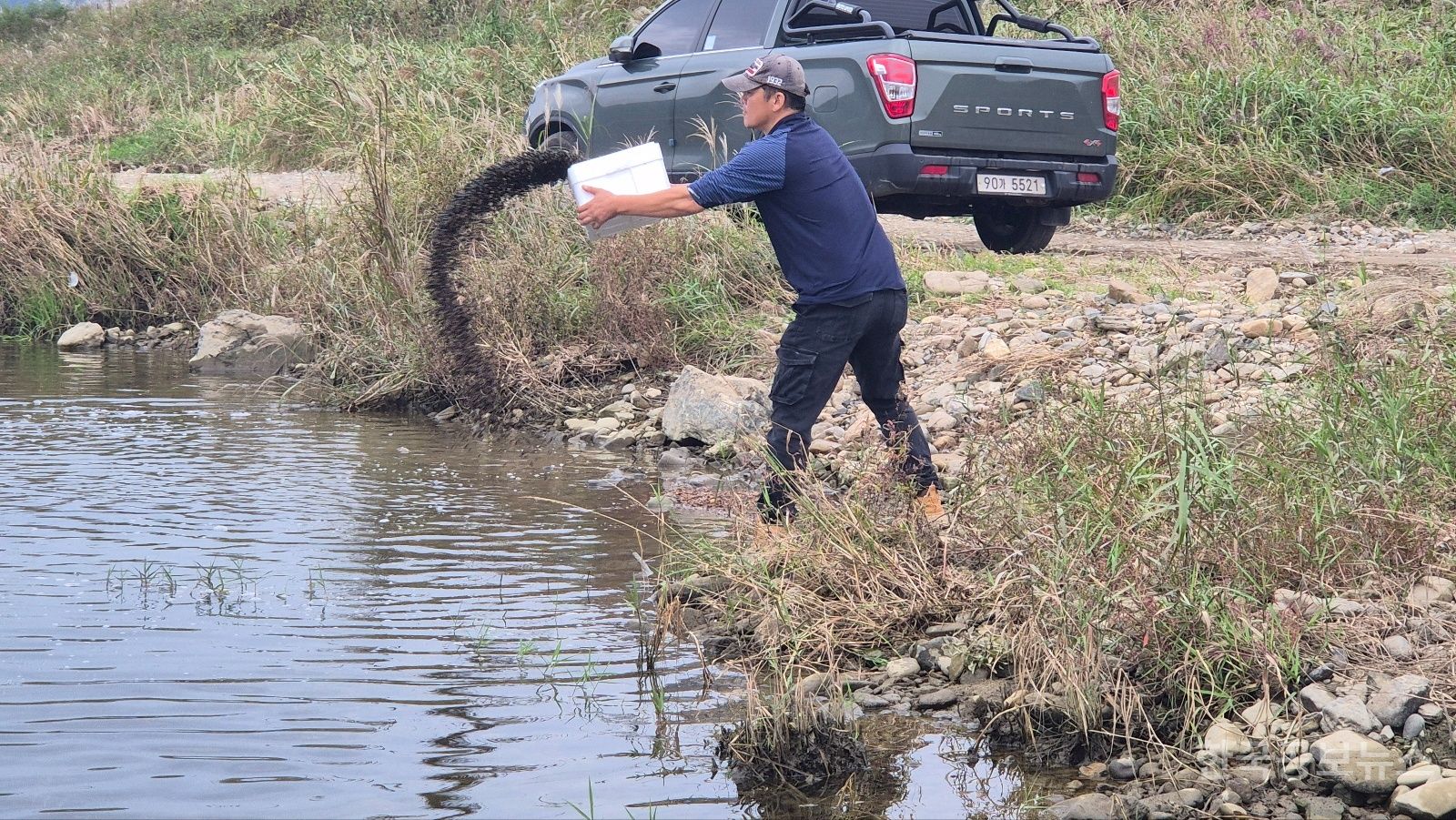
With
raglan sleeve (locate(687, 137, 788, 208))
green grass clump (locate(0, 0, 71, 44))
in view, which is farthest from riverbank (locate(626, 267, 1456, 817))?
green grass clump (locate(0, 0, 71, 44))

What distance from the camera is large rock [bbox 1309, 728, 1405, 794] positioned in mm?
3588

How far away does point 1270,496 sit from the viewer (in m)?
Result: 4.66

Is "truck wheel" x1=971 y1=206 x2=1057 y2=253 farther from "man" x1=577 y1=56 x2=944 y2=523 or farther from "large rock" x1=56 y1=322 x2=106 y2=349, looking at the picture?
"large rock" x1=56 y1=322 x2=106 y2=349

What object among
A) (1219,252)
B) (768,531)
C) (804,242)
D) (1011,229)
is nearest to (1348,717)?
(768,531)

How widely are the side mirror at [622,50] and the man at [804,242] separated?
4778mm

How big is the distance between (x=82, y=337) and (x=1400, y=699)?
1055 cm

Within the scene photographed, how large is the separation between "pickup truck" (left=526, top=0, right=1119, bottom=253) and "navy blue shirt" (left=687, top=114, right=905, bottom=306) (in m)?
3.65

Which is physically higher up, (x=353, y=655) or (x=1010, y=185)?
(x=1010, y=185)

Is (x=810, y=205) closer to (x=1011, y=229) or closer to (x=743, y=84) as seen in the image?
(x=743, y=84)

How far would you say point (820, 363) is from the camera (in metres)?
5.43

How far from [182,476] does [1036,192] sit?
202 inches

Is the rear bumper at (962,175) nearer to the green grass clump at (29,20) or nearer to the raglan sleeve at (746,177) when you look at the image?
Answer: the raglan sleeve at (746,177)

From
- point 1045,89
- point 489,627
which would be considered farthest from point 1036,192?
point 489,627

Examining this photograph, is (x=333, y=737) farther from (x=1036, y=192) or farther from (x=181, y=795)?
(x=1036, y=192)
